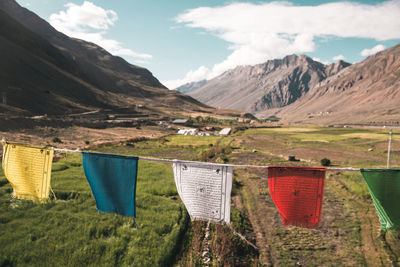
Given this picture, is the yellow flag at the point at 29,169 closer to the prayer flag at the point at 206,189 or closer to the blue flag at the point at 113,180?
the blue flag at the point at 113,180

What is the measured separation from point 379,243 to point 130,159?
1209cm

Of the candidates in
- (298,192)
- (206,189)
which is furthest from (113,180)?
(298,192)

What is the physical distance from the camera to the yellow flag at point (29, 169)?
8523 millimetres

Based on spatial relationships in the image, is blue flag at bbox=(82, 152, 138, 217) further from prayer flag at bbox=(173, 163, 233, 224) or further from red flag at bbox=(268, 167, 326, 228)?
red flag at bbox=(268, 167, 326, 228)

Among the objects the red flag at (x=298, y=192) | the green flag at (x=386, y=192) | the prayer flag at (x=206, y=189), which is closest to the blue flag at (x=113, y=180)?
the prayer flag at (x=206, y=189)

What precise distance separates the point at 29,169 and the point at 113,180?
3.59 meters

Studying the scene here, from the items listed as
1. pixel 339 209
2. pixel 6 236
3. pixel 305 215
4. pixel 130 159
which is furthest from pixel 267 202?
pixel 6 236

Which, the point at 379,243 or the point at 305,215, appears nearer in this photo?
the point at 305,215

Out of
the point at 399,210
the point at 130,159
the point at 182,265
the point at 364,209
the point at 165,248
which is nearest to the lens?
the point at 399,210

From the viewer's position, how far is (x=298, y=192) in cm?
724

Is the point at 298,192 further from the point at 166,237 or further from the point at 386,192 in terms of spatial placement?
the point at 166,237

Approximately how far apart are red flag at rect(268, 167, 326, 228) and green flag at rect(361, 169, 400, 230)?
139 cm

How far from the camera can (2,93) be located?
76625 mm

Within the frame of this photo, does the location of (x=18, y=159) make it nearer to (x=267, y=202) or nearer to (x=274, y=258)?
(x=274, y=258)
